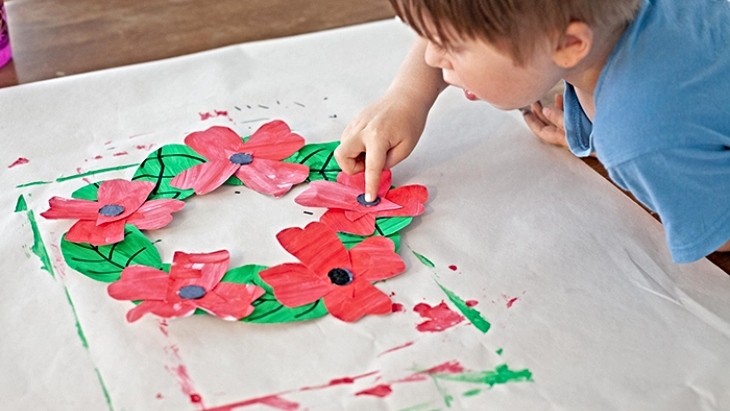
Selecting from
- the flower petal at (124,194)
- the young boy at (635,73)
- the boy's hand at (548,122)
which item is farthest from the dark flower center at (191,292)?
the boy's hand at (548,122)

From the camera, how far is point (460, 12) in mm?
561

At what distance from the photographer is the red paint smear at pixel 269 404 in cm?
51

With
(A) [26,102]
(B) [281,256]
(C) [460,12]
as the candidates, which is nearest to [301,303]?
(B) [281,256]

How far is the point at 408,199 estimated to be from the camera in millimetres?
696

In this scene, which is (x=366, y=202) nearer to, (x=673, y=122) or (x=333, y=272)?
(x=333, y=272)

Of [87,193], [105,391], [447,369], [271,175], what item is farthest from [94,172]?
[447,369]

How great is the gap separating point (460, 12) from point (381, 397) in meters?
0.25

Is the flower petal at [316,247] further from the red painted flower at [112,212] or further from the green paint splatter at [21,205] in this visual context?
the green paint splatter at [21,205]

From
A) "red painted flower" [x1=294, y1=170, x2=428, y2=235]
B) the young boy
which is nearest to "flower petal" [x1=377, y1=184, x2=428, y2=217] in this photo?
"red painted flower" [x1=294, y1=170, x2=428, y2=235]

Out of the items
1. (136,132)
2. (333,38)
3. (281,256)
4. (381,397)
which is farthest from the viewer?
(333,38)

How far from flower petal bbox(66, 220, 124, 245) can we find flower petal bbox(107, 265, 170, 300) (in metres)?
0.04

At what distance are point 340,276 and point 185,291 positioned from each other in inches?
4.2

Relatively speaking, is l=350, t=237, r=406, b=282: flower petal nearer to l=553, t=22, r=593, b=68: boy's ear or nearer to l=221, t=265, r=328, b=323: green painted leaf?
l=221, t=265, r=328, b=323: green painted leaf

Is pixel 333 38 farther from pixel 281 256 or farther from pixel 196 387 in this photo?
pixel 196 387
